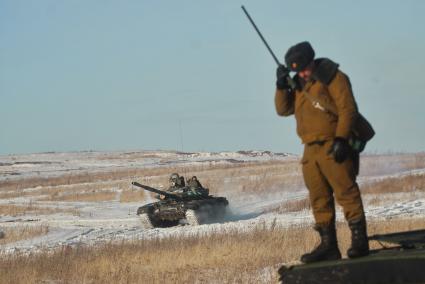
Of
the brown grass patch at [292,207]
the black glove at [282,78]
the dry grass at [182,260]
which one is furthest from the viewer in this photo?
the brown grass patch at [292,207]

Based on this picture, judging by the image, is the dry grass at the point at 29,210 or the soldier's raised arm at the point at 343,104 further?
the dry grass at the point at 29,210

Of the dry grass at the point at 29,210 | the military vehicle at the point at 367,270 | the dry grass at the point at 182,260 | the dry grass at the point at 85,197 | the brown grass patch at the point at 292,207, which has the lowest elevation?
the dry grass at the point at 182,260

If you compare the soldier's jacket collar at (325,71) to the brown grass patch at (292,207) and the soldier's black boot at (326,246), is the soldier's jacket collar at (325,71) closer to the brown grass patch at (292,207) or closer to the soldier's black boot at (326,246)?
the soldier's black boot at (326,246)

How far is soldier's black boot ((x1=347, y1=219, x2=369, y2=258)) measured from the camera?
5.94 meters

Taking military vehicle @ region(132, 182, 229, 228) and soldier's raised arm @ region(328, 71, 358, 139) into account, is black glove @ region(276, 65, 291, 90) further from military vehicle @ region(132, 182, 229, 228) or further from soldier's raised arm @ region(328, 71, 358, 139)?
military vehicle @ region(132, 182, 229, 228)

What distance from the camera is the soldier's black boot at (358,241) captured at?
19.5 feet

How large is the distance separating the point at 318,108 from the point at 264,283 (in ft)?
10.1

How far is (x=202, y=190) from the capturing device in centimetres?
2391

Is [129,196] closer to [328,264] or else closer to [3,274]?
[3,274]

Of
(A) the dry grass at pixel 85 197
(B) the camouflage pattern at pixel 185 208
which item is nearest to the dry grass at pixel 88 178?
(A) the dry grass at pixel 85 197

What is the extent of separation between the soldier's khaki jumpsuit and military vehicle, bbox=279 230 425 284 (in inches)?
18.1

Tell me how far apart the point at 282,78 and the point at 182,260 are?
17.9 ft

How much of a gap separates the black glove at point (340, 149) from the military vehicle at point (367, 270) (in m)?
0.74

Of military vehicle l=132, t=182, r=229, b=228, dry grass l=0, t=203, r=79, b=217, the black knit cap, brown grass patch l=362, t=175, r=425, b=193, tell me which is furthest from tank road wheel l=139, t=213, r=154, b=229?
the black knit cap
